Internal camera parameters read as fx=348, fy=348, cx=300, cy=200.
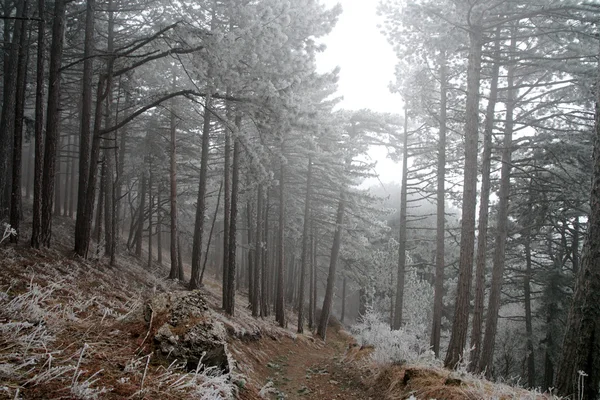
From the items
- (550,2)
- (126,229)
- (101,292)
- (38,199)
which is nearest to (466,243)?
(550,2)

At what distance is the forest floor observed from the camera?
2.03 metres

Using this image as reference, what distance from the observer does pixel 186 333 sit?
10.9 feet

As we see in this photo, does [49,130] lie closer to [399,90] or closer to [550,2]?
[550,2]

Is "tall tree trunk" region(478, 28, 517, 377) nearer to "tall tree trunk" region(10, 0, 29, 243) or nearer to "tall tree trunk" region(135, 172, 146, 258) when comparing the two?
"tall tree trunk" region(10, 0, 29, 243)

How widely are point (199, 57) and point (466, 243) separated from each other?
23.7 ft

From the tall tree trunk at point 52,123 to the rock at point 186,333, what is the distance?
20.5ft

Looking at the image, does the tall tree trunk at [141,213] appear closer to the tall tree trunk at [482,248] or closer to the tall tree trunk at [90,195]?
the tall tree trunk at [90,195]

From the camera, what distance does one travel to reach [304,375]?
858 cm

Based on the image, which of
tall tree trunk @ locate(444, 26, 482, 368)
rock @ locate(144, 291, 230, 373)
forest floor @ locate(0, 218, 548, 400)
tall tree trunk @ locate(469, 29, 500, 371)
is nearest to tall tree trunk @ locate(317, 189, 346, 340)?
forest floor @ locate(0, 218, 548, 400)

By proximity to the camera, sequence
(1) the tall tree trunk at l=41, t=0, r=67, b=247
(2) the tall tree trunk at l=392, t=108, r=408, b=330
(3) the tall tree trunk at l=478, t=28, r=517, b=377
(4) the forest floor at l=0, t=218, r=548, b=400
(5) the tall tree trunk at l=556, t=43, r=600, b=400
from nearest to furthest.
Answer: (4) the forest floor at l=0, t=218, r=548, b=400 < (5) the tall tree trunk at l=556, t=43, r=600, b=400 < (1) the tall tree trunk at l=41, t=0, r=67, b=247 < (3) the tall tree trunk at l=478, t=28, r=517, b=377 < (2) the tall tree trunk at l=392, t=108, r=408, b=330

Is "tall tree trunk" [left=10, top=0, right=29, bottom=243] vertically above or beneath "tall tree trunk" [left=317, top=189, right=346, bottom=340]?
above

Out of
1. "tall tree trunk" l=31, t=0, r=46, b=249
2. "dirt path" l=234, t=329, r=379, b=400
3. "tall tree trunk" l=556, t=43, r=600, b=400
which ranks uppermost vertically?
"tall tree trunk" l=31, t=0, r=46, b=249

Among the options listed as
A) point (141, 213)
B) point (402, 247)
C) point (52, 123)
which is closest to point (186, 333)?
point (52, 123)

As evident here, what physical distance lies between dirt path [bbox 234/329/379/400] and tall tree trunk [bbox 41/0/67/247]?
18.2 ft
